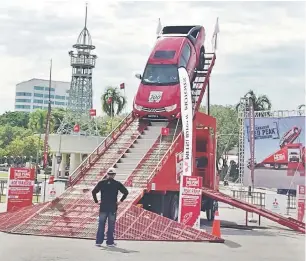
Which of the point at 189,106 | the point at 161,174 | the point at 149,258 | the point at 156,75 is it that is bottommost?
the point at 149,258

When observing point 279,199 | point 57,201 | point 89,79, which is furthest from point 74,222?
point 89,79

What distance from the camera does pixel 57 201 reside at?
57.8ft

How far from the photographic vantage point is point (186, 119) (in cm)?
2059

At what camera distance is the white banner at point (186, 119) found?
20.1 m

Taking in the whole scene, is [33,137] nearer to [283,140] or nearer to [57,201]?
[283,140]

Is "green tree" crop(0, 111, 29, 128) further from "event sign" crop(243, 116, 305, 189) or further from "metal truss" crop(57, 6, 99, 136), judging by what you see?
"event sign" crop(243, 116, 305, 189)

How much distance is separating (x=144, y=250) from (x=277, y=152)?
37.8 meters

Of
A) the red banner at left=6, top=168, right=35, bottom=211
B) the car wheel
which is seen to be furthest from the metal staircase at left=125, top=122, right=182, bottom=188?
the car wheel

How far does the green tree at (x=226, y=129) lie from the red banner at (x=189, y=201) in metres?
63.5

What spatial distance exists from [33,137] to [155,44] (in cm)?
6698

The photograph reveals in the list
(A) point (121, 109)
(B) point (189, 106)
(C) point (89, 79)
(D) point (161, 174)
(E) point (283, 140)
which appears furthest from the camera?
(C) point (89, 79)

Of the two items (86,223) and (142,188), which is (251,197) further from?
(86,223)

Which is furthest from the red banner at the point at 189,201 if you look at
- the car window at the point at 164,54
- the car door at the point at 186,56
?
the car window at the point at 164,54

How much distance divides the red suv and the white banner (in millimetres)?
1042
